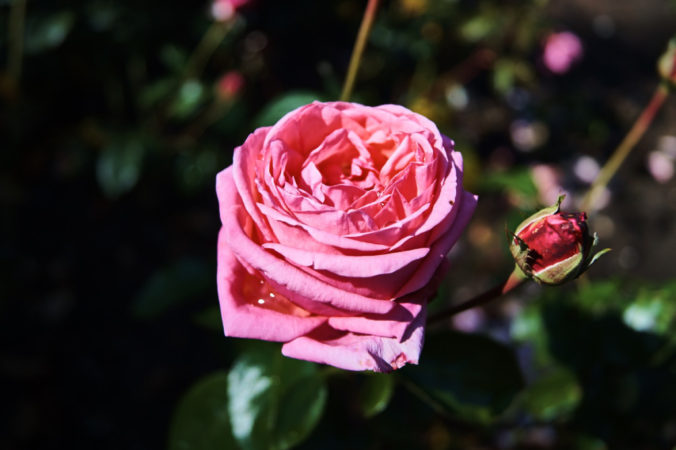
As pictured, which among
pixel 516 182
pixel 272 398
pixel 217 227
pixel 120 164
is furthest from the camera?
pixel 217 227

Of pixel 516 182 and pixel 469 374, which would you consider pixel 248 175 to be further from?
pixel 516 182

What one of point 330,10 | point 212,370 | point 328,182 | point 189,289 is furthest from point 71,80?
point 328,182

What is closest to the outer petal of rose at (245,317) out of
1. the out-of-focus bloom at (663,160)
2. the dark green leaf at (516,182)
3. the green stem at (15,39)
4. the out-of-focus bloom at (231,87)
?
the dark green leaf at (516,182)

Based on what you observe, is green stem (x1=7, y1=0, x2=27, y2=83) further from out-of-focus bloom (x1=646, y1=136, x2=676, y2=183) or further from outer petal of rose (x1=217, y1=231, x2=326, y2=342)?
out-of-focus bloom (x1=646, y1=136, x2=676, y2=183)

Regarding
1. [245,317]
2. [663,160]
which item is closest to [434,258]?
[245,317]

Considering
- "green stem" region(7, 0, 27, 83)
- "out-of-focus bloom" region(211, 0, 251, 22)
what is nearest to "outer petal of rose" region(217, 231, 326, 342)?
"out-of-focus bloom" region(211, 0, 251, 22)

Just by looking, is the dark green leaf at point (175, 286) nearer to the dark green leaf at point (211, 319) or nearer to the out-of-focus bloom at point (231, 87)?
the dark green leaf at point (211, 319)

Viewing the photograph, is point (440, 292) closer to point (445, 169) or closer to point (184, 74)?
point (445, 169)
